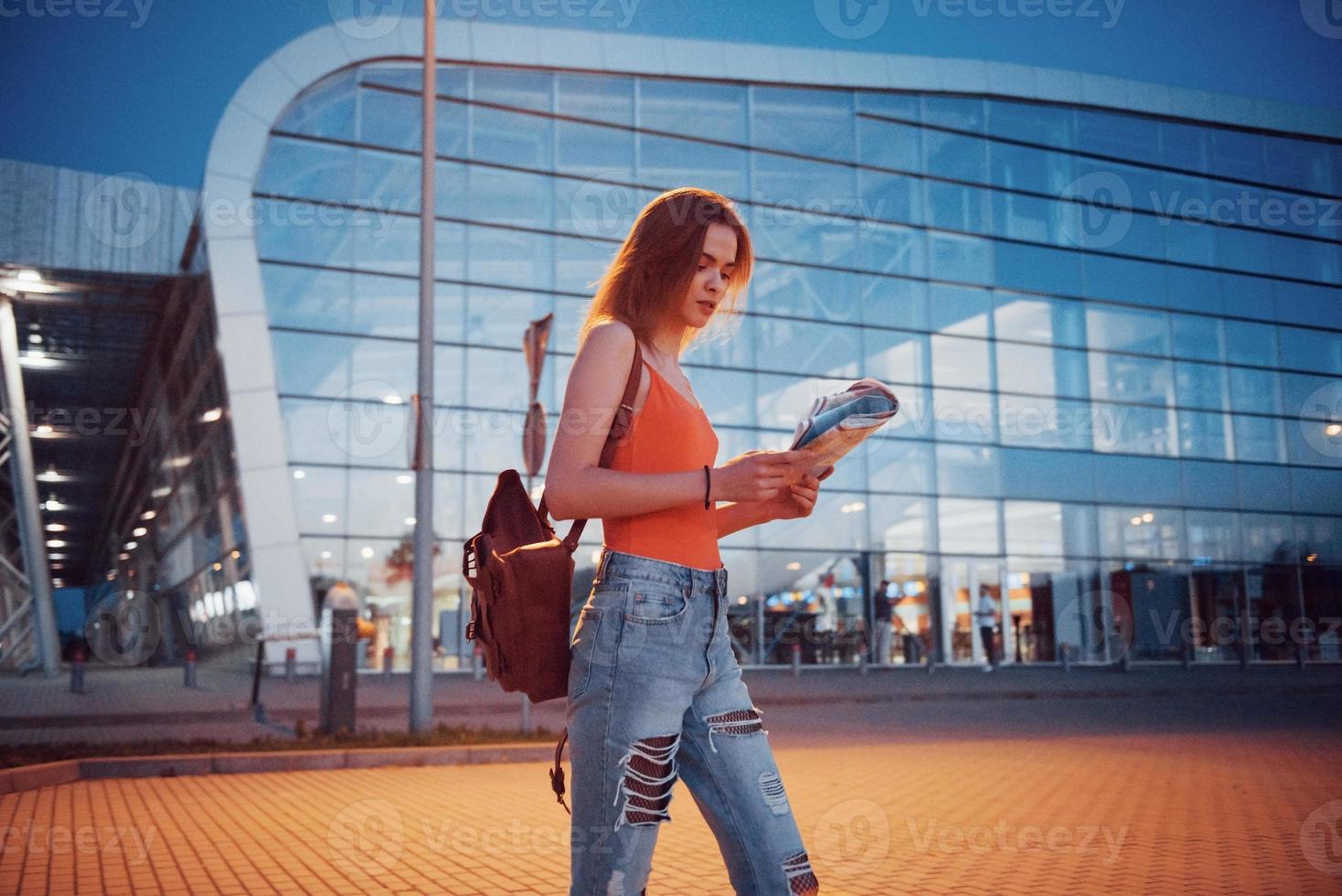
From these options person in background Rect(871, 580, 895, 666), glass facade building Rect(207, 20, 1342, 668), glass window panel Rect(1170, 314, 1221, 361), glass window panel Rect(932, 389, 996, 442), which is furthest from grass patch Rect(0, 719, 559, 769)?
glass window panel Rect(1170, 314, 1221, 361)

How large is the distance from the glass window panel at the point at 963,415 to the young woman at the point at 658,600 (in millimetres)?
27747

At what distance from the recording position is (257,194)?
23375 mm

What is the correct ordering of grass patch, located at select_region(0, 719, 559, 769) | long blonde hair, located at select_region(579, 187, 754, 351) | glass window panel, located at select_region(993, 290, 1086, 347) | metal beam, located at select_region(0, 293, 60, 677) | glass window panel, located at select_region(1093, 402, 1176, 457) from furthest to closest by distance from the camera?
glass window panel, located at select_region(1093, 402, 1176, 457), glass window panel, located at select_region(993, 290, 1086, 347), metal beam, located at select_region(0, 293, 60, 677), grass patch, located at select_region(0, 719, 559, 769), long blonde hair, located at select_region(579, 187, 754, 351)

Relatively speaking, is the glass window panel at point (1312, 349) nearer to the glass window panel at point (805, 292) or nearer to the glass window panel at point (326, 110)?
the glass window panel at point (805, 292)

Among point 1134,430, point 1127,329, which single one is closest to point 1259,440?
point 1134,430

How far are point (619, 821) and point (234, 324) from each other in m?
21.3

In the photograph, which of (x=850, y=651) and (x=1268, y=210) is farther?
(x=1268, y=210)

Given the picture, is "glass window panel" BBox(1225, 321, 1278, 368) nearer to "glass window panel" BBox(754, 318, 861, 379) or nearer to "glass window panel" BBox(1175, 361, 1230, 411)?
"glass window panel" BBox(1175, 361, 1230, 411)

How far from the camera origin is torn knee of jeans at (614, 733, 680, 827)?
210 centimetres

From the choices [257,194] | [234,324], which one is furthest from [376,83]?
[234,324]

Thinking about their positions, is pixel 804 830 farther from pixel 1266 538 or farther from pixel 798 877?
pixel 1266 538

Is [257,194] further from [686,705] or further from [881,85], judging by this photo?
[686,705]

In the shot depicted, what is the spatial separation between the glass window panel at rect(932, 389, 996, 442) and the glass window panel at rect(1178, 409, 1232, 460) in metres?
6.34

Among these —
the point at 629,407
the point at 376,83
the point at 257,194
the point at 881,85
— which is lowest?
the point at 629,407
